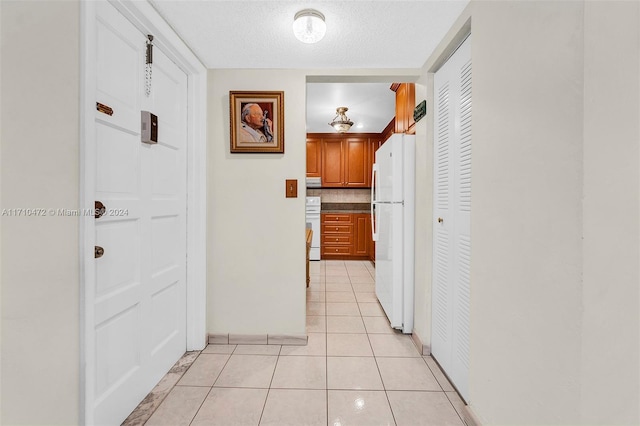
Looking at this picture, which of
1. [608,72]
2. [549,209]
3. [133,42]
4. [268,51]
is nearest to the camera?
[608,72]

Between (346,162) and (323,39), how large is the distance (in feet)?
12.4

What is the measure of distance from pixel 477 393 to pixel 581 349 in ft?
2.32

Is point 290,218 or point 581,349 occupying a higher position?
point 290,218

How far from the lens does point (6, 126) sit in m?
0.82

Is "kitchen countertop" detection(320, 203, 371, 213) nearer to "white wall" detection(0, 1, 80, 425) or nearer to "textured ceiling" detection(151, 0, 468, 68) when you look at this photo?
"textured ceiling" detection(151, 0, 468, 68)

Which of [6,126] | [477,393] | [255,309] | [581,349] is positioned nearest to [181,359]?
[255,309]

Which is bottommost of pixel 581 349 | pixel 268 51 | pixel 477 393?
pixel 477 393

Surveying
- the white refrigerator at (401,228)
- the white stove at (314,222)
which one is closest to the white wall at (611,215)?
the white refrigerator at (401,228)

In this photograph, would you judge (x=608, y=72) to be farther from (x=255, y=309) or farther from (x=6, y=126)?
(x=255, y=309)

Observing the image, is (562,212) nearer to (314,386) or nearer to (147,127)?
(314,386)

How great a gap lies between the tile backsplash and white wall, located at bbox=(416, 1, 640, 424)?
440cm

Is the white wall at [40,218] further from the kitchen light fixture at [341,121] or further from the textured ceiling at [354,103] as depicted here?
the kitchen light fixture at [341,121]

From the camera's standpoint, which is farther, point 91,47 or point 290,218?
point 290,218

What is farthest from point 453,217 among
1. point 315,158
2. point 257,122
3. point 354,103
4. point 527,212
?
point 315,158
